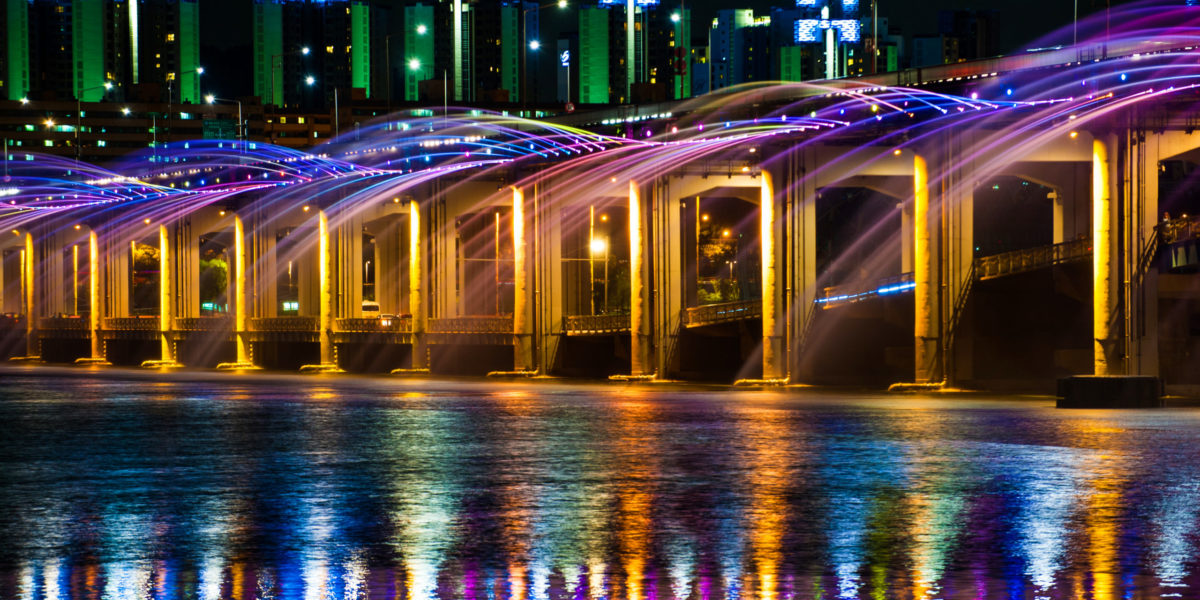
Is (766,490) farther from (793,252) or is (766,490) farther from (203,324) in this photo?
(203,324)

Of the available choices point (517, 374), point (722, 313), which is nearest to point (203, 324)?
point (517, 374)

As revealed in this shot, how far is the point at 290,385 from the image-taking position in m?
49.6

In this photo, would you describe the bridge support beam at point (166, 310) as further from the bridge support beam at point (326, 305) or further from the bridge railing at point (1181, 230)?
the bridge railing at point (1181, 230)

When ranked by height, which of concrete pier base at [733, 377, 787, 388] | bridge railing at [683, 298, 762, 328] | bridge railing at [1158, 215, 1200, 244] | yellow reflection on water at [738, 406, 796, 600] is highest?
bridge railing at [1158, 215, 1200, 244]

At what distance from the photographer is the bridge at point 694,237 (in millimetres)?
43125

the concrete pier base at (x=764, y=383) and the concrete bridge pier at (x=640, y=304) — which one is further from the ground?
the concrete bridge pier at (x=640, y=304)

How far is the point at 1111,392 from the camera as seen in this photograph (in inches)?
1341

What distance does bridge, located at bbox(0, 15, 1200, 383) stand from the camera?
1698 inches

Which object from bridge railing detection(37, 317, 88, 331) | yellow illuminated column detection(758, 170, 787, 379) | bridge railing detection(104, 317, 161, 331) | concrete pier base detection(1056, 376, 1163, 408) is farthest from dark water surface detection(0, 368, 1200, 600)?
bridge railing detection(37, 317, 88, 331)

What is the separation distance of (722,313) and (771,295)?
952cm

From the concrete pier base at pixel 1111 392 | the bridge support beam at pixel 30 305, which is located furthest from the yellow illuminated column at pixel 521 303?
the bridge support beam at pixel 30 305

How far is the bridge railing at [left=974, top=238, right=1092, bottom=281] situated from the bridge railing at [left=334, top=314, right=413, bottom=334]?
2217 cm

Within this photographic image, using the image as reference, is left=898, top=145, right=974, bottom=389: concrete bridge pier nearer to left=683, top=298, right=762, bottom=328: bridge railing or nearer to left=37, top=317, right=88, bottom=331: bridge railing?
left=683, top=298, right=762, bottom=328: bridge railing

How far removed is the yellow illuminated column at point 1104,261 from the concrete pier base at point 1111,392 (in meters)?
6.82
